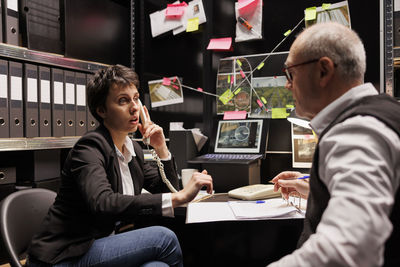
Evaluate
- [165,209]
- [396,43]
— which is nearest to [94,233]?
[165,209]

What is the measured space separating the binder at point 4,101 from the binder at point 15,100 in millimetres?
19

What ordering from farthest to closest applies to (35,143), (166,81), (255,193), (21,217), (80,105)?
(166,81)
(80,105)
(35,143)
(255,193)
(21,217)

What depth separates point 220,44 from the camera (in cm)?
204

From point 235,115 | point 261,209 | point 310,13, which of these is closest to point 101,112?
point 261,209

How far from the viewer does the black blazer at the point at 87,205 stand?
108 cm

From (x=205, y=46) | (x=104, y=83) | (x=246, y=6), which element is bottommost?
(x=104, y=83)

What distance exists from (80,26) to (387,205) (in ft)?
6.29

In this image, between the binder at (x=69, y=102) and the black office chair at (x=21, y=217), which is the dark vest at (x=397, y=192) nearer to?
the black office chair at (x=21, y=217)

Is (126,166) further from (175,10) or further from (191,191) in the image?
(175,10)

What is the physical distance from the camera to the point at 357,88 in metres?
0.77

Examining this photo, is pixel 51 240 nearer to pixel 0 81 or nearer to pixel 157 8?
pixel 0 81

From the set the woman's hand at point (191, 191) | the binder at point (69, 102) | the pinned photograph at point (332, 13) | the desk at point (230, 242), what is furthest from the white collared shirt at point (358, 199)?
the binder at point (69, 102)

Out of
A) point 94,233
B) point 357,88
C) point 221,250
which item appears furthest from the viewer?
point 221,250

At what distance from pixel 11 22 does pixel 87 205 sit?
1107mm
